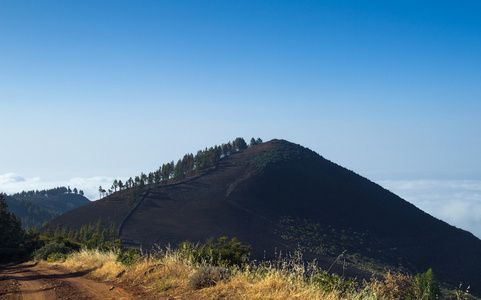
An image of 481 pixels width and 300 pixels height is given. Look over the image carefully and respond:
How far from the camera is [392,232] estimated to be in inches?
3253

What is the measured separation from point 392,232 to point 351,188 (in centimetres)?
1936

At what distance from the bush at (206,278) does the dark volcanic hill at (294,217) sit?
158ft

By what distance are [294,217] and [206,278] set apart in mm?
77749

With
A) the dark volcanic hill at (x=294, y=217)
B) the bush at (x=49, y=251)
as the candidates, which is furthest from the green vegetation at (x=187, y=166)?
the bush at (x=49, y=251)

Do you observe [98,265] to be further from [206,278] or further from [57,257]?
[206,278]

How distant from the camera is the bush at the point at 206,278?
21.9ft

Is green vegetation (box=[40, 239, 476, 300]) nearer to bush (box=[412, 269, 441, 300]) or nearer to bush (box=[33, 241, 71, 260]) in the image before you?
bush (box=[412, 269, 441, 300])

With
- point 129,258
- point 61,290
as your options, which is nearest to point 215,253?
point 129,258

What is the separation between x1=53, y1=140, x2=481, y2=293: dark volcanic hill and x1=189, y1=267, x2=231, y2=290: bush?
4801 centimetres

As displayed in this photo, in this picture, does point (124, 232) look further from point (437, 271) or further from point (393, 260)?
point (437, 271)

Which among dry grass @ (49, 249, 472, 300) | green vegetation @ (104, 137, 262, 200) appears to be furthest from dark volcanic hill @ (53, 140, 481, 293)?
dry grass @ (49, 249, 472, 300)

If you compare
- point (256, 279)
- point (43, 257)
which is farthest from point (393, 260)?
point (256, 279)

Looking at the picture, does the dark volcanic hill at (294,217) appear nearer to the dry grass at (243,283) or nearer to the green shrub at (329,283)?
the dry grass at (243,283)

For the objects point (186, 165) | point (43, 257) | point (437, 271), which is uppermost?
point (186, 165)
